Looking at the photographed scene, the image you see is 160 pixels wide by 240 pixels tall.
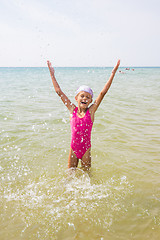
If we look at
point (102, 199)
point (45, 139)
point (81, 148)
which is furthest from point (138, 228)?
point (45, 139)

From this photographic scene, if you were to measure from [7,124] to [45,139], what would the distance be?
214cm

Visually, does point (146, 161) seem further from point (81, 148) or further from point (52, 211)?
point (52, 211)

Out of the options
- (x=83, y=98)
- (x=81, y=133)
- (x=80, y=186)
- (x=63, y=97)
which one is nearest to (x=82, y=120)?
(x=81, y=133)

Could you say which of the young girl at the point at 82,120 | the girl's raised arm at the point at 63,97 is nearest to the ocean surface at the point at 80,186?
the young girl at the point at 82,120

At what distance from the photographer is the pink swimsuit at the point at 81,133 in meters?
3.65

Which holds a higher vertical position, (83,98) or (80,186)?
(83,98)

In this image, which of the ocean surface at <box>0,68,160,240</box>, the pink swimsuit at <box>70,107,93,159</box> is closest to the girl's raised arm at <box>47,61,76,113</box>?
the pink swimsuit at <box>70,107,93,159</box>

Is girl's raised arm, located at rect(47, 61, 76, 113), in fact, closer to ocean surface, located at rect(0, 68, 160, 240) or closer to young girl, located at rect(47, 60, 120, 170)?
young girl, located at rect(47, 60, 120, 170)

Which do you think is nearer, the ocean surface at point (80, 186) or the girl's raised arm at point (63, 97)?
the ocean surface at point (80, 186)

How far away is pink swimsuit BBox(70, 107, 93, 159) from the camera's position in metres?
3.65

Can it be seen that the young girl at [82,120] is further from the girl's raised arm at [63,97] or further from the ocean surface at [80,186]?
the ocean surface at [80,186]

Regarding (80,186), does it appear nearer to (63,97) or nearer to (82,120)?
(82,120)

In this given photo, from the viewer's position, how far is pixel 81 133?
12.1 ft

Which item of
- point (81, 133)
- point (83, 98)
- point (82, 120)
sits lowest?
point (81, 133)
